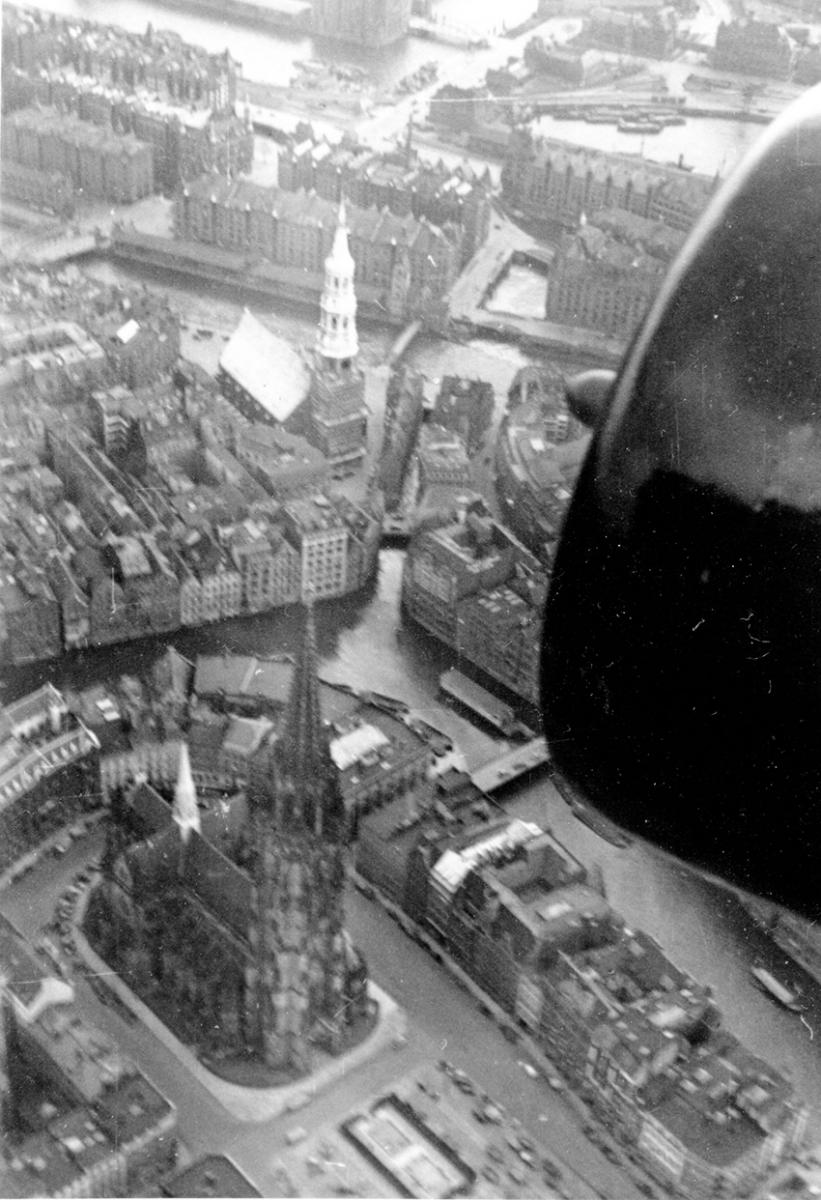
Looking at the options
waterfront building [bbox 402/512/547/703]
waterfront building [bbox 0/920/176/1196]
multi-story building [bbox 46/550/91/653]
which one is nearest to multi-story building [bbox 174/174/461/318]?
waterfront building [bbox 402/512/547/703]

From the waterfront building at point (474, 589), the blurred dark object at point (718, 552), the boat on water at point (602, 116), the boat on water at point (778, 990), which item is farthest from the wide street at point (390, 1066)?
the boat on water at point (602, 116)

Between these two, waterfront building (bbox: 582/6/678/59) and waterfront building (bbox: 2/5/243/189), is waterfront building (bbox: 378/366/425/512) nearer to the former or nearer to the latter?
waterfront building (bbox: 582/6/678/59)

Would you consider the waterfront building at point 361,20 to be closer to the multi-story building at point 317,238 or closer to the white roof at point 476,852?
the multi-story building at point 317,238

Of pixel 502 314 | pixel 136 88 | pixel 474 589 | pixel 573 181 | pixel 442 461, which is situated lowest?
pixel 474 589

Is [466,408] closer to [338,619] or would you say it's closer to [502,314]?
[502,314]

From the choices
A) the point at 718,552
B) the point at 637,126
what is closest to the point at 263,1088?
the point at 718,552

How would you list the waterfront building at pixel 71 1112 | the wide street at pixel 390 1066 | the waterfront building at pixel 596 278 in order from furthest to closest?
the waterfront building at pixel 596 278
the wide street at pixel 390 1066
the waterfront building at pixel 71 1112
